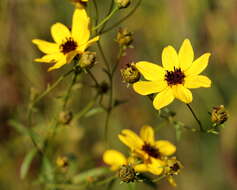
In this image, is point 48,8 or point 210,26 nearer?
point 210,26

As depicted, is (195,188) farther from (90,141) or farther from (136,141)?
(136,141)

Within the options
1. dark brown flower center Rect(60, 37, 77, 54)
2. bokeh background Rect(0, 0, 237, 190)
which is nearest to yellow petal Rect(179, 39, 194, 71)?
dark brown flower center Rect(60, 37, 77, 54)

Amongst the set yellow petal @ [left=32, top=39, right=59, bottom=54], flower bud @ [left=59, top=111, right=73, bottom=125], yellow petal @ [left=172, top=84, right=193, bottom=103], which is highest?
yellow petal @ [left=32, top=39, right=59, bottom=54]

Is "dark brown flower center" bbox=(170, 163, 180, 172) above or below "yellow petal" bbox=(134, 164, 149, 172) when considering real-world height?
above

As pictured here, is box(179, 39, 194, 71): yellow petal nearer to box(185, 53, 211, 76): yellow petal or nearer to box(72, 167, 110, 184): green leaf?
box(185, 53, 211, 76): yellow petal

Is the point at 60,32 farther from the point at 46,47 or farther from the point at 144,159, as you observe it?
the point at 144,159

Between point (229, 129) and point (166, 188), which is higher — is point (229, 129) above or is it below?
above

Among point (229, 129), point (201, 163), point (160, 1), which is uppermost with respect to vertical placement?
point (160, 1)

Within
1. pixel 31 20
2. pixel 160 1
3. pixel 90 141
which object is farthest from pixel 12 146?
pixel 160 1

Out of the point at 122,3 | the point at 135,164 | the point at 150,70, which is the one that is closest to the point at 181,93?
the point at 150,70
